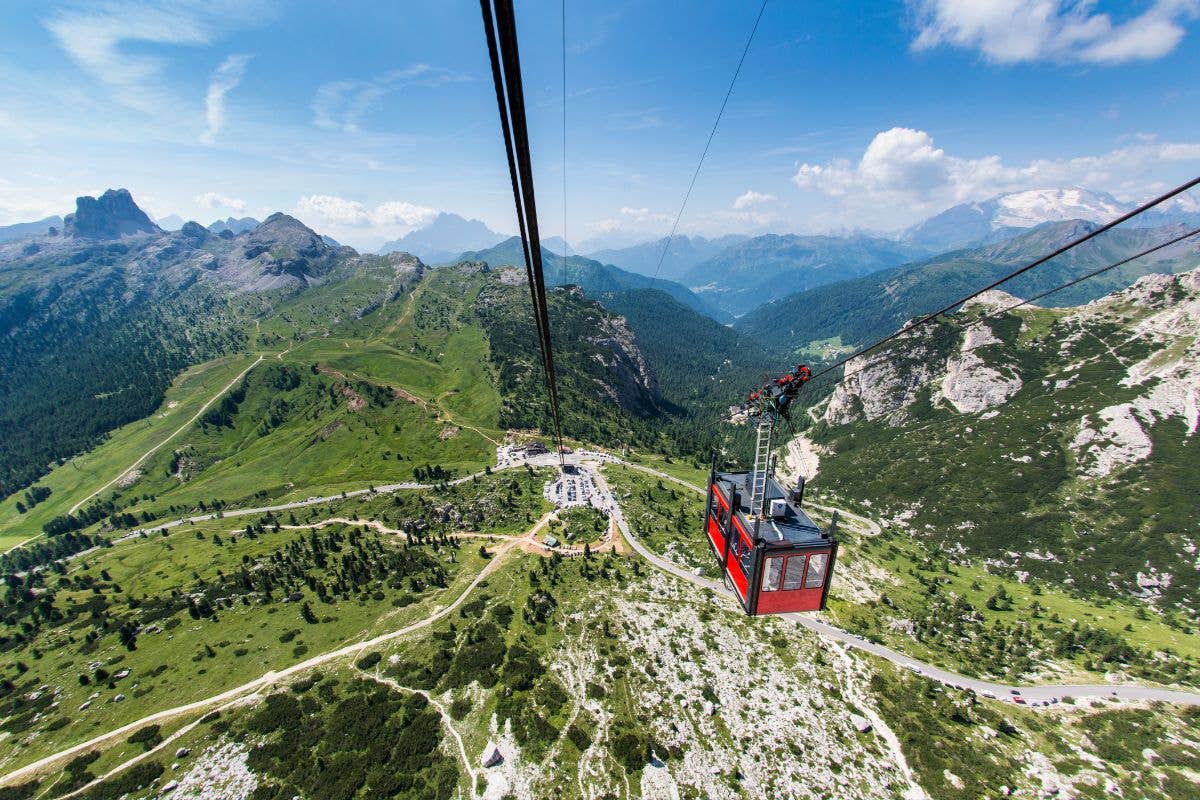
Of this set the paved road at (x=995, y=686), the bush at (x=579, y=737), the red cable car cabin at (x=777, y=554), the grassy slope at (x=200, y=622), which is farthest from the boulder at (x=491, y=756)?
the red cable car cabin at (x=777, y=554)

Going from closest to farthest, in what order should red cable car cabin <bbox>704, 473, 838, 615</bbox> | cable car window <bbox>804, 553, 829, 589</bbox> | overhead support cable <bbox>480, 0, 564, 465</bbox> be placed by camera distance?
1. overhead support cable <bbox>480, 0, 564, 465</bbox>
2. red cable car cabin <bbox>704, 473, 838, 615</bbox>
3. cable car window <bbox>804, 553, 829, 589</bbox>

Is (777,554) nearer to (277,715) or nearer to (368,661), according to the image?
(368,661)

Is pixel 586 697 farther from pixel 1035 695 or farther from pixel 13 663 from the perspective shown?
pixel 13 663

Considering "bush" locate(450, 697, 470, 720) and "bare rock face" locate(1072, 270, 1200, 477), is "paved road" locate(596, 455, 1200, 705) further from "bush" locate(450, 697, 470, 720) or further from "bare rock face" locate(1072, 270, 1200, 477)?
"bare rock face" locate(1072, 270, 1200, 477)

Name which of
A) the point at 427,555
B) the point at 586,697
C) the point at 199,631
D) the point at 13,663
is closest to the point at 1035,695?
the point at 586,697

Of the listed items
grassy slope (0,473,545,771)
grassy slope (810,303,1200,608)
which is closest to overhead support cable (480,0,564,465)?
grassy slope (0,473,545,771)

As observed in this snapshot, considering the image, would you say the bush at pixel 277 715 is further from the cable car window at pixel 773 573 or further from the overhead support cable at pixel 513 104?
the overhead support cable at pixel 513 104

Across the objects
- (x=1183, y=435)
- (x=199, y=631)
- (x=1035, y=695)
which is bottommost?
(x=199, y=631)

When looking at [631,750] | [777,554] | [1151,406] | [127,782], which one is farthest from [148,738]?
[1151,406]
